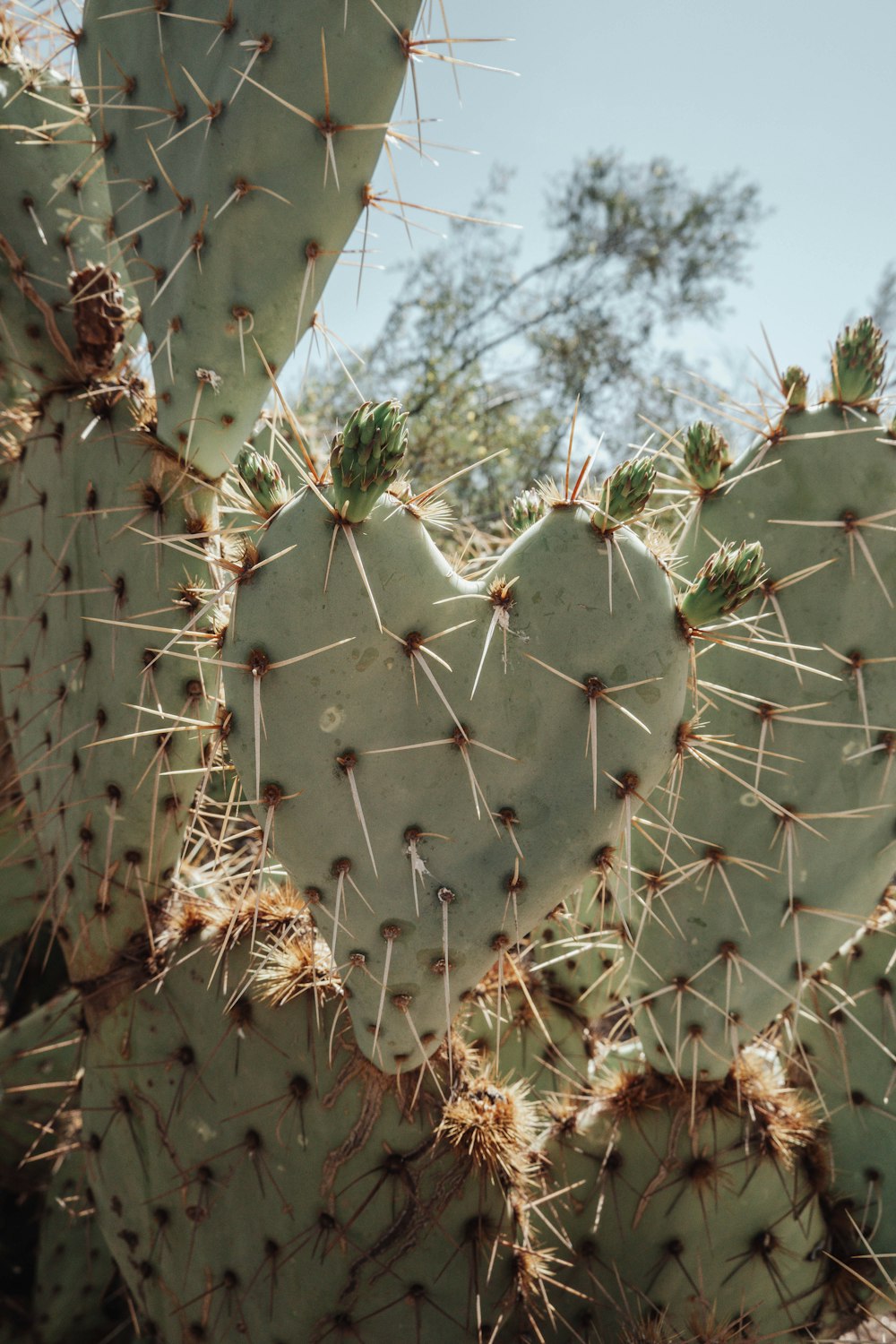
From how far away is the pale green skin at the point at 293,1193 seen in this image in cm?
127

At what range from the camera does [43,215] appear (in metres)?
1.62

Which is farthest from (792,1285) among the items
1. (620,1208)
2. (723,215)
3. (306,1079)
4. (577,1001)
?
(723,215)

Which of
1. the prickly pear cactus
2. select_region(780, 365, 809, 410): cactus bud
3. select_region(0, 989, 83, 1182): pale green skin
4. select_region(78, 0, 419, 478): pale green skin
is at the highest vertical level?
select_region(78, 0, 419, 478): pale green skin

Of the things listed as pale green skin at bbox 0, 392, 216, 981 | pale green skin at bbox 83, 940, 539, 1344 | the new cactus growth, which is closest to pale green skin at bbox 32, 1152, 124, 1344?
the new cactus growth

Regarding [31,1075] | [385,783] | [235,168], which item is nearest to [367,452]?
[385,783]

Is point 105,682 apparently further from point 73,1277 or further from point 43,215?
point 73,1277

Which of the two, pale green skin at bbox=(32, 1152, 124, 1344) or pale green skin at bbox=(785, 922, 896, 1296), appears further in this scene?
pale green skin at bbox=(32, 1152, 124, 1344)

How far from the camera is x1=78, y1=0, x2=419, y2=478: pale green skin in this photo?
44.3 inches

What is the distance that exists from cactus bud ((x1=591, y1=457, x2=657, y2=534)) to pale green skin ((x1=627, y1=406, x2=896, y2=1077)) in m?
0.40

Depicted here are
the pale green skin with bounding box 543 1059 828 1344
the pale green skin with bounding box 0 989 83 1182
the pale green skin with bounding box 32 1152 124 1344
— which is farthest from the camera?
the pale green skin with bounding box 0 989 83 1182

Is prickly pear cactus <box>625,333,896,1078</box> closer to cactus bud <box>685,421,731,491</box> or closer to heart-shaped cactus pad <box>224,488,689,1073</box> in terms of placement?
cactus bud <box>685,421,731,491</box>

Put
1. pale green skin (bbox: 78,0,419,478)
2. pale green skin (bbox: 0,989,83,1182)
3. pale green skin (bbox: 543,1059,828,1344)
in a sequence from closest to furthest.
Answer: pale green skin (bbox: 78,0,419,478) → pale green skin (bbox: 543,1059,828,1344) → pale green skin (bbox: 0,989,83,1182)

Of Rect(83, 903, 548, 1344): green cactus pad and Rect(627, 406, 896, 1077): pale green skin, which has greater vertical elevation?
Rect(627, 406, 896, 1077): pale green skin

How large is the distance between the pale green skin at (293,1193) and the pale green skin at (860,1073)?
588 mm
